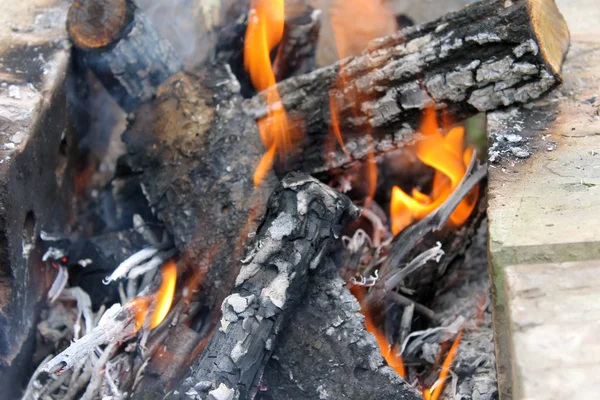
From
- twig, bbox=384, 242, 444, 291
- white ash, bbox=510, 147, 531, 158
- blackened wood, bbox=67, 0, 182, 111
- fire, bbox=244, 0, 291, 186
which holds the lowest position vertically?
twig, bbox=384, 242, 444, 291

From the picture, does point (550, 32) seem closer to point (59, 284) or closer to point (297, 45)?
point (297, 45)

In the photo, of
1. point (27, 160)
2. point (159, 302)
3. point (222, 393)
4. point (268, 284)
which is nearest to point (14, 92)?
point (27, 160)

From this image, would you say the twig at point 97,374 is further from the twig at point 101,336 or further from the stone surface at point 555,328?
the stone surface at point 555,328

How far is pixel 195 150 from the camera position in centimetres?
258

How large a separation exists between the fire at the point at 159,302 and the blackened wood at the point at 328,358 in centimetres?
54

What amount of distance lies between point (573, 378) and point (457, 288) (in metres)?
1.27

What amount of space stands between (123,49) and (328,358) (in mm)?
1613

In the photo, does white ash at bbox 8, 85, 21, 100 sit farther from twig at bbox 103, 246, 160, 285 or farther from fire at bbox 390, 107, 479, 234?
fire at bbox 390, 107, 479, 234

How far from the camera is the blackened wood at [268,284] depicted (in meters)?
1.92

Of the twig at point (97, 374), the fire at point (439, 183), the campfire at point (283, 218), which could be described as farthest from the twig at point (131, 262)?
the fire at point (439, 183)

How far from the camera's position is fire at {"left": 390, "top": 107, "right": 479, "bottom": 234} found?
2611 millimetres

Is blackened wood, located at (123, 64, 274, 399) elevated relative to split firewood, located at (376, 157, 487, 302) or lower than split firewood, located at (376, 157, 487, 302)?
elevated

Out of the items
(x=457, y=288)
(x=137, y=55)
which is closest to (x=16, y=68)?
(x=137, y=55)

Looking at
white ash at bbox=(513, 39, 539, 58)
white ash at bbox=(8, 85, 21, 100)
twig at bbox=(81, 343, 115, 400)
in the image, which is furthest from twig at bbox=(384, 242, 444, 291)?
white ash at bbox=(8, 85, 21, 100)
